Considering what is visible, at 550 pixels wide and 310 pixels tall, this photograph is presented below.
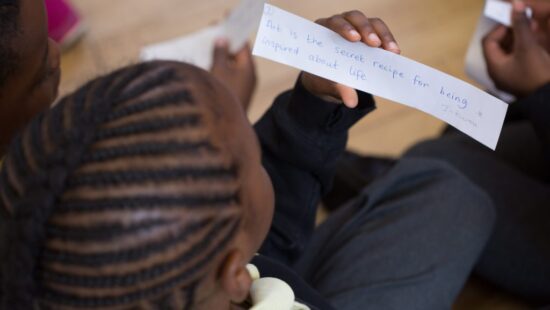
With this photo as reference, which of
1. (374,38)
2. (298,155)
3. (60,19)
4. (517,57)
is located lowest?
(60,19)

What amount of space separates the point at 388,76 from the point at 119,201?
235mm

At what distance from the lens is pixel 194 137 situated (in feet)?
1.19

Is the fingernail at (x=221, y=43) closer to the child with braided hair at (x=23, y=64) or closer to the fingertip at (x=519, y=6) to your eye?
the child with braided hair at (x=23, y=64)

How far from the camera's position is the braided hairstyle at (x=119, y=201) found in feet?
1.15

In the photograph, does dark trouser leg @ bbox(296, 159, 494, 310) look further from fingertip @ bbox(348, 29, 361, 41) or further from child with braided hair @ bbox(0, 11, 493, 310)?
fingertip @ bbox(348, 29, 361, 41)

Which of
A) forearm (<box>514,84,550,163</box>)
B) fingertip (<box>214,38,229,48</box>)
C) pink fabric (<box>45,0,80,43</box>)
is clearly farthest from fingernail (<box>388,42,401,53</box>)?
pink fabric (<box>45,0,80,43</box>)

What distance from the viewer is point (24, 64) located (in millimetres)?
588

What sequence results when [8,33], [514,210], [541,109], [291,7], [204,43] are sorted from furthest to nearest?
[204,43] → [291,7] → [514,210] → [541,109] → [8,33]

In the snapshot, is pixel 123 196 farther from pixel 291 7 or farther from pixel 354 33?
pixel 291 7

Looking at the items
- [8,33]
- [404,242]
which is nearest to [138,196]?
[8,33]

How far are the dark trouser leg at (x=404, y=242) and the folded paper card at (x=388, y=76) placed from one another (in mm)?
287

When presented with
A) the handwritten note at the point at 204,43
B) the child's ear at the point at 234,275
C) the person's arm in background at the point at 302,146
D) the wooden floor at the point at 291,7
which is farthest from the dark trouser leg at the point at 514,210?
the child's ear at the point at 234,275

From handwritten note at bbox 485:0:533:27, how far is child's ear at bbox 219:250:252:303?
0.53 m

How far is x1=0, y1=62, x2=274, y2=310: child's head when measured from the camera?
35 cm
